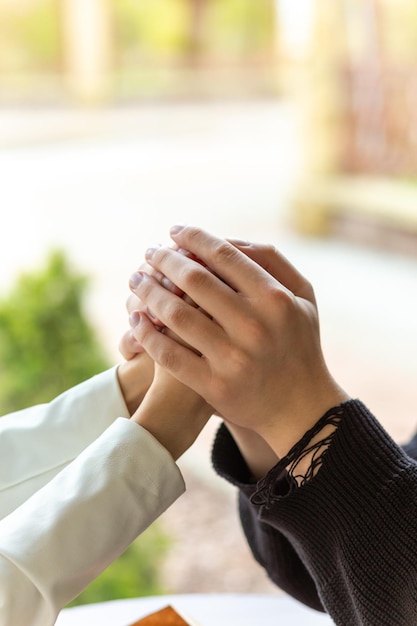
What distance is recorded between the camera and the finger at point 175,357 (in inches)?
24.6

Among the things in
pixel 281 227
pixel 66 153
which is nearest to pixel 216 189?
pixel 281 227

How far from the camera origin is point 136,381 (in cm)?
76

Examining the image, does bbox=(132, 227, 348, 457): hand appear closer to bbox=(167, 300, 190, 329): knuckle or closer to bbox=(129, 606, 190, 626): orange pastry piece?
bbox=(167, 300, 190, 329): knuckle

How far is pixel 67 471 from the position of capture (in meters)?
0.60

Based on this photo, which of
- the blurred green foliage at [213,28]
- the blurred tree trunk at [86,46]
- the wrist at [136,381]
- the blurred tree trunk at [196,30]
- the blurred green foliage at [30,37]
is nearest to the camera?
the wrist at [136,381]

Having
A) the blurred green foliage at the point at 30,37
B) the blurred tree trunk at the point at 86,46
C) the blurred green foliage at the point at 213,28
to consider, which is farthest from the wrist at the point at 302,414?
the blurred green foliage at the point at 213,28

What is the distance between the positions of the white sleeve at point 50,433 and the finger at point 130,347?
31mm

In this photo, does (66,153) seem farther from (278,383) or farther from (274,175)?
(278,383)

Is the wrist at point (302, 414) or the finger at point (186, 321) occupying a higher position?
the finger at point (186, 321)

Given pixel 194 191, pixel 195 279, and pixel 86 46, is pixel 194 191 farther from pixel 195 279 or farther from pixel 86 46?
pixel 195 279

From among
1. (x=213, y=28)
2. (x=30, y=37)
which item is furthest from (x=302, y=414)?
(x=213, y=28)

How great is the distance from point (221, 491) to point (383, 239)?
3466 millimetres

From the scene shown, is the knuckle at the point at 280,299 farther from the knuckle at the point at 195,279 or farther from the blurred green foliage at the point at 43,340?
the blurred green foliage at the point at 43,340

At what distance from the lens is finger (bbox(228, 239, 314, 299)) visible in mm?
701
